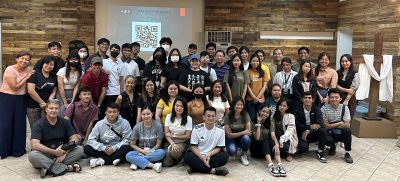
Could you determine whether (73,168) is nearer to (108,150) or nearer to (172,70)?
(108,150)

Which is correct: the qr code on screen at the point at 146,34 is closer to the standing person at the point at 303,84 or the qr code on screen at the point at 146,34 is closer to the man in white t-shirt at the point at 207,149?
the standing person at the point at 303,84

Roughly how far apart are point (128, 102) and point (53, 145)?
1122 millimetres

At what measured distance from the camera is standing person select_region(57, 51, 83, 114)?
4.96 m

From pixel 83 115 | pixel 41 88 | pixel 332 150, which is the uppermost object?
pixel 41 88

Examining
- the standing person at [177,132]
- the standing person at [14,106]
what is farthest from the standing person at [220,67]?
the standing person at [14,106]

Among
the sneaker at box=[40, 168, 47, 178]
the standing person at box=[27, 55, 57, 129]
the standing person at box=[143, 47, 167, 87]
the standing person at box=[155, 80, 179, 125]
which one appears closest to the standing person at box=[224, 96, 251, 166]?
the standing person at box=[155, 80, 179, 125]

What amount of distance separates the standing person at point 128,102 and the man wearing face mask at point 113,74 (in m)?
0.30

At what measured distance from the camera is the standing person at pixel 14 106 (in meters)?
4.78

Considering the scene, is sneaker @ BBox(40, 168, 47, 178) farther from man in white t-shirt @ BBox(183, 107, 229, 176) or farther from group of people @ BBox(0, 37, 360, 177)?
man in white t-shirt @ BBox(183, 107, 229, 176)

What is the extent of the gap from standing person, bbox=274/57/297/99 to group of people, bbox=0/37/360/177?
1 centimetres

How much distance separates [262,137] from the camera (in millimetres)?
4945

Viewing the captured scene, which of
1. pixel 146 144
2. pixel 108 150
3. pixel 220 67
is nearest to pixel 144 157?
pixel 146 144

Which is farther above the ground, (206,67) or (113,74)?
(206,67)

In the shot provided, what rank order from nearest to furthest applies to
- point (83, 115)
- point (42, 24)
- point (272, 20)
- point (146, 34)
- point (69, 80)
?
point (83, 115), point (69, 80), point (42, 24), point (146, 34), point (272, 20)
